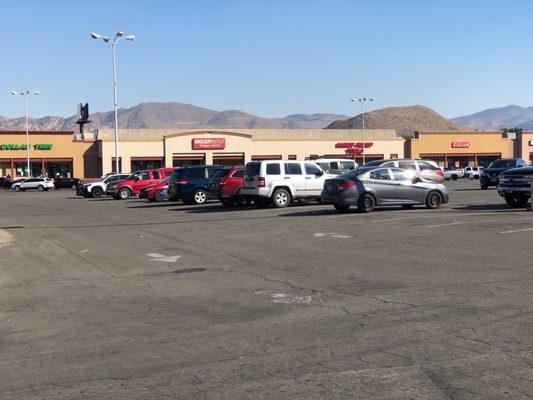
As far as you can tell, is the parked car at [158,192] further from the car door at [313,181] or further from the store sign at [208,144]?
the store sign at [208,144]

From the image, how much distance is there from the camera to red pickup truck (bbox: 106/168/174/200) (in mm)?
43250

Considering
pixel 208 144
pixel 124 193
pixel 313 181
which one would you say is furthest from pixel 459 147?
pixel 313 181

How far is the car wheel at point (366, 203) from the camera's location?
78.1ft

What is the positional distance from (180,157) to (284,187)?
6109 cm

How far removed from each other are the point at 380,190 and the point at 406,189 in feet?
3.18

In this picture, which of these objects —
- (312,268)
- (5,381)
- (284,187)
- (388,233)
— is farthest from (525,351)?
(284,187)

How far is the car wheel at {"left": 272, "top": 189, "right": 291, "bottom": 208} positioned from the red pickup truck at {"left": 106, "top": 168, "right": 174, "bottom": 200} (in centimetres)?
1657

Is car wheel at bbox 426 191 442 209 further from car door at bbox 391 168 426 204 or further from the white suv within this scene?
the white suv

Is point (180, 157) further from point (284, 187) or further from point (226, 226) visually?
point (226, 226)

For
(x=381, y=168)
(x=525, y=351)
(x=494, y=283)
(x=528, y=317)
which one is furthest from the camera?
(x=381, y=168)

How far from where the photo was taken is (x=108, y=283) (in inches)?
475

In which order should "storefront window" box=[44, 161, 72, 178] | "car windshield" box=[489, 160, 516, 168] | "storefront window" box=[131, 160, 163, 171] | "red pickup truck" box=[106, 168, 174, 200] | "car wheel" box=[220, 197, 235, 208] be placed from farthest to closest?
"storefront window" box=[44, 161, 72, 178] → "storefront window" box=[131, 160, 163, 171] → "car windshield" box=[489, 160, 516, 168] → "red pickup truck" box=[106, 168, 174, 200] → "car wheel" box=[220, 197, 235, 208]

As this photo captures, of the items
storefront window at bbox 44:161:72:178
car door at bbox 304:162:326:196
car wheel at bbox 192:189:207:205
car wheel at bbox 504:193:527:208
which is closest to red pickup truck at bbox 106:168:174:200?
car wheel at bbox 192:189:207:205

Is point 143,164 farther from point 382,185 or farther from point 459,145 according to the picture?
point 382,185
